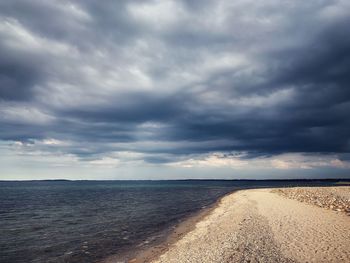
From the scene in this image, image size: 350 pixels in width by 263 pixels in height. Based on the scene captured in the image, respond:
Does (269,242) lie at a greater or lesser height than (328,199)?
lesser

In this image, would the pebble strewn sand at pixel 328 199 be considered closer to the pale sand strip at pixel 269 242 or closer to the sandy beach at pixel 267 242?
the pale sand strip at pixel 269 242

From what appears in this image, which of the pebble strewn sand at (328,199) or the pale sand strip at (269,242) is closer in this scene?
the pale sand strip at (269,242)

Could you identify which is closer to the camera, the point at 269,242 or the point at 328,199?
the point at 269,242

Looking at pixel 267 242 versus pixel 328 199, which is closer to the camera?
pixel 267 242

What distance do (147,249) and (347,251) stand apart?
12.9 m

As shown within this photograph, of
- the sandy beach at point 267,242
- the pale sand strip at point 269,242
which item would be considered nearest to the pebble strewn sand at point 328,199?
the pale sand strip at point 269,242

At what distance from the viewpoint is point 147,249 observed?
1973 cm

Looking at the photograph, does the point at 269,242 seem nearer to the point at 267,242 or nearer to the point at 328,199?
the point at 267,242

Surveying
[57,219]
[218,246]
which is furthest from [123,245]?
[57,219]

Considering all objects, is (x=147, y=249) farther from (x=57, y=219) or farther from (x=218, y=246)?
(x=57, y=219)

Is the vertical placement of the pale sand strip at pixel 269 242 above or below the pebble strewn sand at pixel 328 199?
below

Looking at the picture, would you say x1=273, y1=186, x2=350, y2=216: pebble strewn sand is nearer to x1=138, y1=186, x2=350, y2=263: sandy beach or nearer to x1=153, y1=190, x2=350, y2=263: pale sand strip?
x1=153, y1=190, x2=350, y2=263: pale sand strip

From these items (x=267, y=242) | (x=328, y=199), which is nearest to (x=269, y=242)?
(x=267, y=242)

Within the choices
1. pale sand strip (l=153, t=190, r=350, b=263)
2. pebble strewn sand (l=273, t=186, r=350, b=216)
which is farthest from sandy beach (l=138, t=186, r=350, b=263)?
pebble strewn sand (l=273, t=186, r=350, b=216)
